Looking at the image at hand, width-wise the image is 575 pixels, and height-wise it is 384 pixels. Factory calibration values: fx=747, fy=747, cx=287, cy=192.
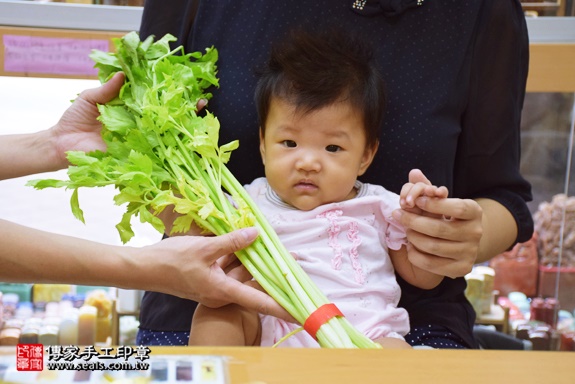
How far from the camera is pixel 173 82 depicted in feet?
5.06

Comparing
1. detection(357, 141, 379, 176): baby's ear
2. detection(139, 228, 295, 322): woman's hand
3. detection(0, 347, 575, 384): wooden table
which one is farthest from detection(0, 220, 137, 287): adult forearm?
detection(357, 141, 379, 176): baby's ear

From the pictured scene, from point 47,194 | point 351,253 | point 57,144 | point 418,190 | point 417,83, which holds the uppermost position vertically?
point 417,83

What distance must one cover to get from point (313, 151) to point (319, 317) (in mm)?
428

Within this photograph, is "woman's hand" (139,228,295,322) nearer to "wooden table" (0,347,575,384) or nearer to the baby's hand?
the baby's hand

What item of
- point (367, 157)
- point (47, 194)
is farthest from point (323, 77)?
point (47, 194)

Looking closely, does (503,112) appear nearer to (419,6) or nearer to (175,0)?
(419,6)

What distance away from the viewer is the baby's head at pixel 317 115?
161 centimetres

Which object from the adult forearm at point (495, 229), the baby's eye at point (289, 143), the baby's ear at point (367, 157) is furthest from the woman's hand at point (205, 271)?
the adult forearm at point (495, 229)

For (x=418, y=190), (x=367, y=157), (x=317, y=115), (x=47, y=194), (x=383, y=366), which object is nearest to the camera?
(x=383, y=366)

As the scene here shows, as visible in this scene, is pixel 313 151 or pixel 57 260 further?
pixel 313 151

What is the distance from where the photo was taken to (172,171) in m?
1.50

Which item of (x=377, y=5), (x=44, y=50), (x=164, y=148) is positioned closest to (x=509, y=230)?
(x=377, y=5)

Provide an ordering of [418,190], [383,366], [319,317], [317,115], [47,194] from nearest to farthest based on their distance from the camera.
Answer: [383,366], [319,317], [418,190], [317,115], [47,194]

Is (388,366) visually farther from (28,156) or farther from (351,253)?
(28,156)
